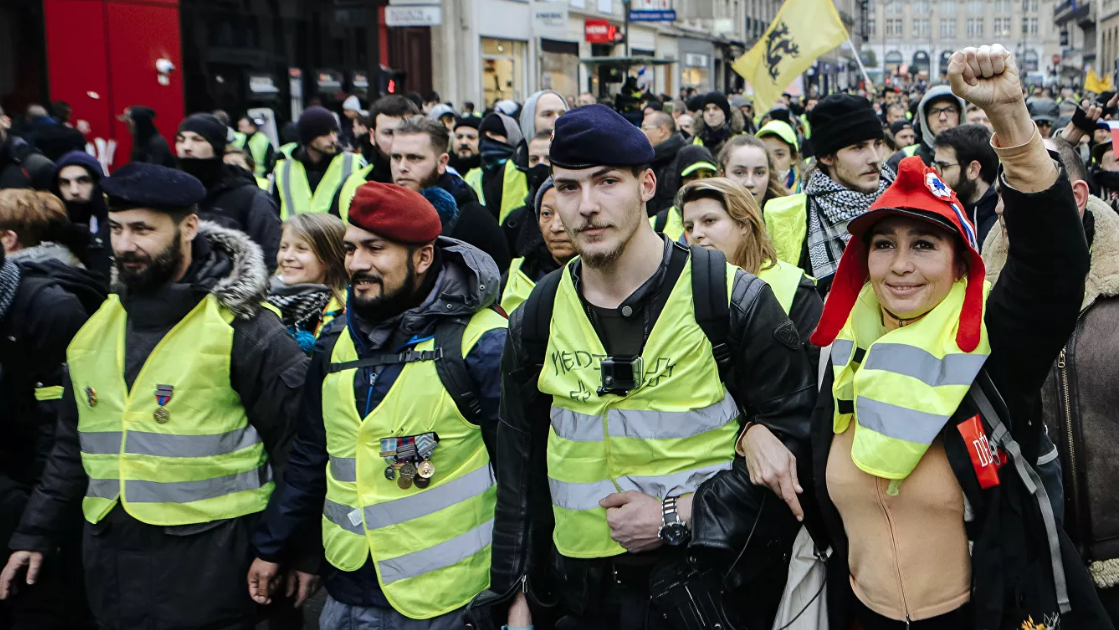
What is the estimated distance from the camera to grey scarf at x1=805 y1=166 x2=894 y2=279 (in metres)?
5.04

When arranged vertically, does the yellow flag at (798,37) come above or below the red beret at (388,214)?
above

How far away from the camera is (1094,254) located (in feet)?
11.0

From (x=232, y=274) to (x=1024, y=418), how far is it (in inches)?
101

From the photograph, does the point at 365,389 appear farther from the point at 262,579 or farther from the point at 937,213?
the point at 937,213

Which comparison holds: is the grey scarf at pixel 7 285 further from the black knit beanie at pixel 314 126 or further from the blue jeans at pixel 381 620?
the black knit beanie at pixel 314 126

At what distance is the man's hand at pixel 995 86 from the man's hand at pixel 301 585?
256 centimetres

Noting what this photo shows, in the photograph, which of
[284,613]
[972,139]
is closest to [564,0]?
[972,139]

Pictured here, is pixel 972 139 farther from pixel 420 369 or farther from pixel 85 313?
pixel 85 313

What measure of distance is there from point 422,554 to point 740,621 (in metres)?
1.04

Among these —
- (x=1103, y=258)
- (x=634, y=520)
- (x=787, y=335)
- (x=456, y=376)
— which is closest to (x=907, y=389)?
(x=787, y=335)

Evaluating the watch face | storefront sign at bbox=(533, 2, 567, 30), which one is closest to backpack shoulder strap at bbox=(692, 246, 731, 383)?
→ the watch face

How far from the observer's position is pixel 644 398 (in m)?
2.82

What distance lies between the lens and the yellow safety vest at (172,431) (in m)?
3.67

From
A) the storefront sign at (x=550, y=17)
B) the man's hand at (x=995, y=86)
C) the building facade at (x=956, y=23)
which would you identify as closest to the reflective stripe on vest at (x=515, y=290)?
the man's hand at (x=995, y=86)
